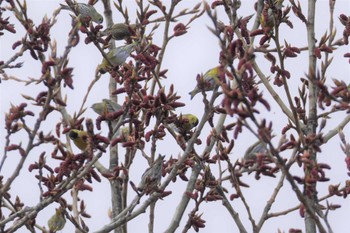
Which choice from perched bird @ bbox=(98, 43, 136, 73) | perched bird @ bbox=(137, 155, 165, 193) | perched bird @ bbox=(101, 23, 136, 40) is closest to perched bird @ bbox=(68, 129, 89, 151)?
perched bird @ bbox=(137, 155, 165, 193)

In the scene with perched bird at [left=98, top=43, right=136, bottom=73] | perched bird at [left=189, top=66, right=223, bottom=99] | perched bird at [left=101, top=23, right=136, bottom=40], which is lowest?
perched bird at [left=189, top=66, right=223, bottom=99]

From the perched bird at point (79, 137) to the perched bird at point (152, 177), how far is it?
0.53 meters

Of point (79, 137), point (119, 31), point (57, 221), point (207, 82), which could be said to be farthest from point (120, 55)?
point (207, 82)

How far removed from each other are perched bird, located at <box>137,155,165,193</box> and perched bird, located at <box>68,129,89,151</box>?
53cm

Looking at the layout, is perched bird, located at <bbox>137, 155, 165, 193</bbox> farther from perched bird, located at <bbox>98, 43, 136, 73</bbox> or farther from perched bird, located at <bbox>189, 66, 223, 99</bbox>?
perched bird, located at <bbox>98, 43, 136, 73</bbox>

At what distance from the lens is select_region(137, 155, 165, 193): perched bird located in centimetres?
547

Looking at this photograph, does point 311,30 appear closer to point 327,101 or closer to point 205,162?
point 205,162

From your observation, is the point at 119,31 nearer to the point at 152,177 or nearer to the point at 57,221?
the point at 57,221

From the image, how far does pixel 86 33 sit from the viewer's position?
19.5 ft

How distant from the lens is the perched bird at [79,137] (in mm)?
4891

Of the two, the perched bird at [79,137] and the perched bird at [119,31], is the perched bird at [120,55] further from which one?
the perched bird at [79,137]

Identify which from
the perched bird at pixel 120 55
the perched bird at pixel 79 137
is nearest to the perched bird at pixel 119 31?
the perched bird at pixel 120 55

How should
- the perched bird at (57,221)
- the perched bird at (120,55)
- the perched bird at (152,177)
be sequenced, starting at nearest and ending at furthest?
the perched bird at (152,177)
the perched bird at (57,221)
the perched bird at (120,55)

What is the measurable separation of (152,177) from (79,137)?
0.65 m
